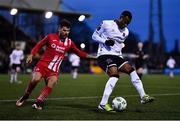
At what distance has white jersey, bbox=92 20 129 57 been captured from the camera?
1178cm

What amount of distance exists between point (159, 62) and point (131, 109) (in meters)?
60.7

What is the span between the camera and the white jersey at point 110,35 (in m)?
11.8

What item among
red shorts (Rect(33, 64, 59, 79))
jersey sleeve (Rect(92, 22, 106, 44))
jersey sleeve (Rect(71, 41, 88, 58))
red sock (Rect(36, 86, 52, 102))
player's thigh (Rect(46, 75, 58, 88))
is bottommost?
red sock (Rect(36, 86, 52, 102))

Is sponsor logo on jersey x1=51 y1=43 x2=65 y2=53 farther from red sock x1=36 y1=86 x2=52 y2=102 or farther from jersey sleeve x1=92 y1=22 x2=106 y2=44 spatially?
red sock x1=36 y1=86 x2=52 y2=102

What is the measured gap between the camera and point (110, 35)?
11781mm

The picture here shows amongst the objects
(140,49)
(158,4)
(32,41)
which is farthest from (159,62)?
(140,49)

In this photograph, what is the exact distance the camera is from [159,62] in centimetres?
A: 7181

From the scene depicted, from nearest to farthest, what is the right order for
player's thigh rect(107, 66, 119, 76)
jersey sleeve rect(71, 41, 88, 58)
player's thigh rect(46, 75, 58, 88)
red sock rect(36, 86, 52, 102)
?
1. player's thigh rect(107, 66, 119, 76)
2. red sock rect(36, 86, 52, 102)
3. player's thigh rect(46, 75, 58, 88)
4. jersey sleeve rect(71, 41, 88, 58)

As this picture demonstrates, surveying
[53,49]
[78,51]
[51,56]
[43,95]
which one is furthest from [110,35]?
[43,95]

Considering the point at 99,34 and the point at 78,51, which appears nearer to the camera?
the point at 99,34

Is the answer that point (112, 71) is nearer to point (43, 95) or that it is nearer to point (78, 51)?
point (78, 51)

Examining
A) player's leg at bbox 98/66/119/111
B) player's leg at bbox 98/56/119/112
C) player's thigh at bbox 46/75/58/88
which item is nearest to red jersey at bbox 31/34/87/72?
player's thigh at bbox 46/75/58/88

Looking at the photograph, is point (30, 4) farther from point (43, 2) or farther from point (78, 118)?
point (78, 118)

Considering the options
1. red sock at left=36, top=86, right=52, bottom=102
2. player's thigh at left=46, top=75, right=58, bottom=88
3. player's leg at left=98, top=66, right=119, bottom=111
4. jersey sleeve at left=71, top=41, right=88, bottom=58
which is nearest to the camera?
player's leg at left=98, top=66, right=119, bottom=111
